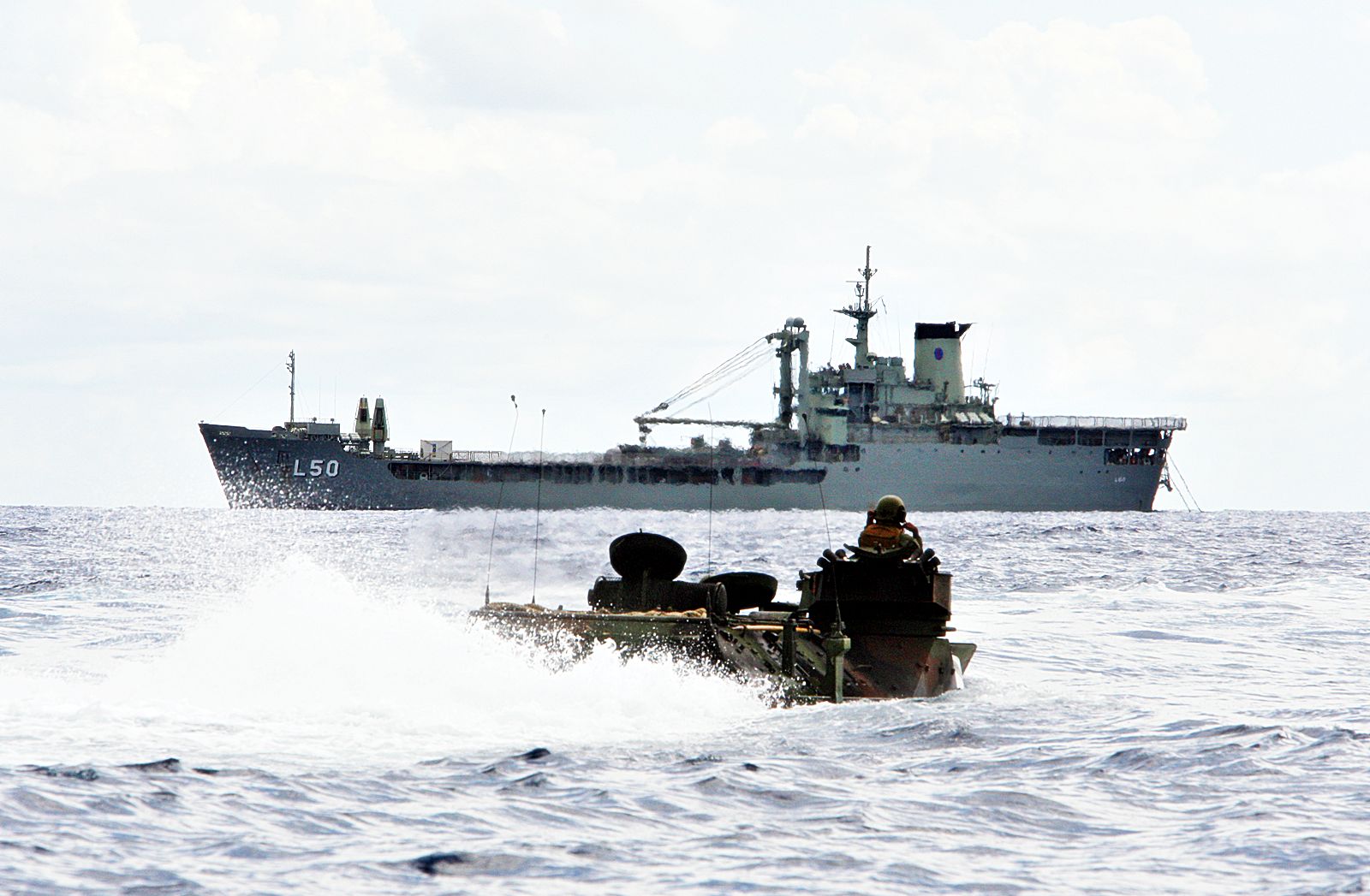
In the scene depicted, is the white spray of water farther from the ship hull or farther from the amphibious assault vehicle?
the ship hull

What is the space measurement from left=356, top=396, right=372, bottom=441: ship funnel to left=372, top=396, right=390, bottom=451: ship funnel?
856 millimetres

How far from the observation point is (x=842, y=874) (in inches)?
336

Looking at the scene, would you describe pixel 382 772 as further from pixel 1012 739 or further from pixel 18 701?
pixel 1012 739

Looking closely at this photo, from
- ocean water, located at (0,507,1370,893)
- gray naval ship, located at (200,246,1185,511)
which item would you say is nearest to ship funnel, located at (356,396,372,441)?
gray naval ship, located at (200,246,1185,511)

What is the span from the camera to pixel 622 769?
1129 cm

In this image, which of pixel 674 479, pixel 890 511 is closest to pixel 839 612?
pixel 890 511

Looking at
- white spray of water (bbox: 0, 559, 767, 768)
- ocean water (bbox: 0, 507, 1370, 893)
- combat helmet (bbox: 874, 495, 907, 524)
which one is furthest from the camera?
combat helmet (bbox: 874, 495, 907, 524)

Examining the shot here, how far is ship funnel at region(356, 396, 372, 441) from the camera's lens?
102m

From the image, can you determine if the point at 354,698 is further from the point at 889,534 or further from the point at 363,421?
the point at 363,421

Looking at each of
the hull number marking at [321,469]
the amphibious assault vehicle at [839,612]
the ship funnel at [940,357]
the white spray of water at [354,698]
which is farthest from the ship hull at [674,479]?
the white spray of water at [354,698]

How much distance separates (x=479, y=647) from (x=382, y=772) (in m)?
4.64

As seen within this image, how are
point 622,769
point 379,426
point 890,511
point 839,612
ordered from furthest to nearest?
point 379,426 < point 890,511 < point 839,612 < point 622,769

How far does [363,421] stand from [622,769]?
305 ft

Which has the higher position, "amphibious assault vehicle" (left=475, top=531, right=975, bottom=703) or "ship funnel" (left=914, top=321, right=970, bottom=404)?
"ship funnel" (left=914, top=321, right=970, bottom=404)
